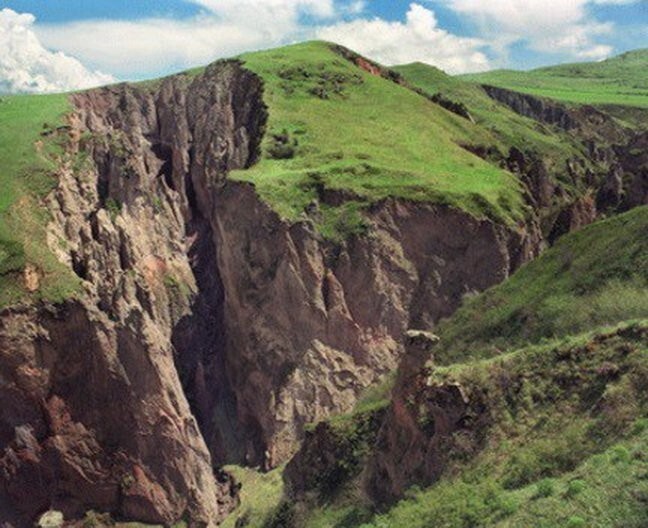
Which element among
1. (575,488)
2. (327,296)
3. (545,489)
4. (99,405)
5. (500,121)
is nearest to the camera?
(575,488)

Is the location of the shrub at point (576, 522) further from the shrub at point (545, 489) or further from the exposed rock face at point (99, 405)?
the exposed rock face at point (99, 405)

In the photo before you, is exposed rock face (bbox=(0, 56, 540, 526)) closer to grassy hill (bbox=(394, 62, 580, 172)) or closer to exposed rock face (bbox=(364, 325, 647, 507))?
exposed rock face (bbox=(364, 325, 647, 507))

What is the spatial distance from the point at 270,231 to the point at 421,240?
11.4 meters

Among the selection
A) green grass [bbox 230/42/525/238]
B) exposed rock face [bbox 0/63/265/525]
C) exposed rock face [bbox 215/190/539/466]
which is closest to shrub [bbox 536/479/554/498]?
exposed rock face [bbox 0/63/265/525]

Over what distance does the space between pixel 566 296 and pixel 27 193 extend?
4099 centimetres

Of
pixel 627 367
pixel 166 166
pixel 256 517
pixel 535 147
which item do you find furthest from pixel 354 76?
pixel 627 367

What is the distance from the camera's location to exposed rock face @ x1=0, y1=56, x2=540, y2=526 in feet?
144

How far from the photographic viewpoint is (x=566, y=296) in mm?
34375

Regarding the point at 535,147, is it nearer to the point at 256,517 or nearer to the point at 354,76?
the point at 354,76

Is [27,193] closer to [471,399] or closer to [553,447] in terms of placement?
[471,399]

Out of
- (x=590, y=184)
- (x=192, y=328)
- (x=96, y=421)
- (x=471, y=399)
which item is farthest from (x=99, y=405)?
(x=590, y=184)

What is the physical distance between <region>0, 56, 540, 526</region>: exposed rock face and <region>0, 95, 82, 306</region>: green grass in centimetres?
143

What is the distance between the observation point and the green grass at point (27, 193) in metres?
45.5

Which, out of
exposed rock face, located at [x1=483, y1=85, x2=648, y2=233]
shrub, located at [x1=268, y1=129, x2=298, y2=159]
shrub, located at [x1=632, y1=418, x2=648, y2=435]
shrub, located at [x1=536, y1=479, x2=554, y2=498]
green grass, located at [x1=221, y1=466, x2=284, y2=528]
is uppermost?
shrub, located at [x1=268, y1=129, x2=298, y2=159]
